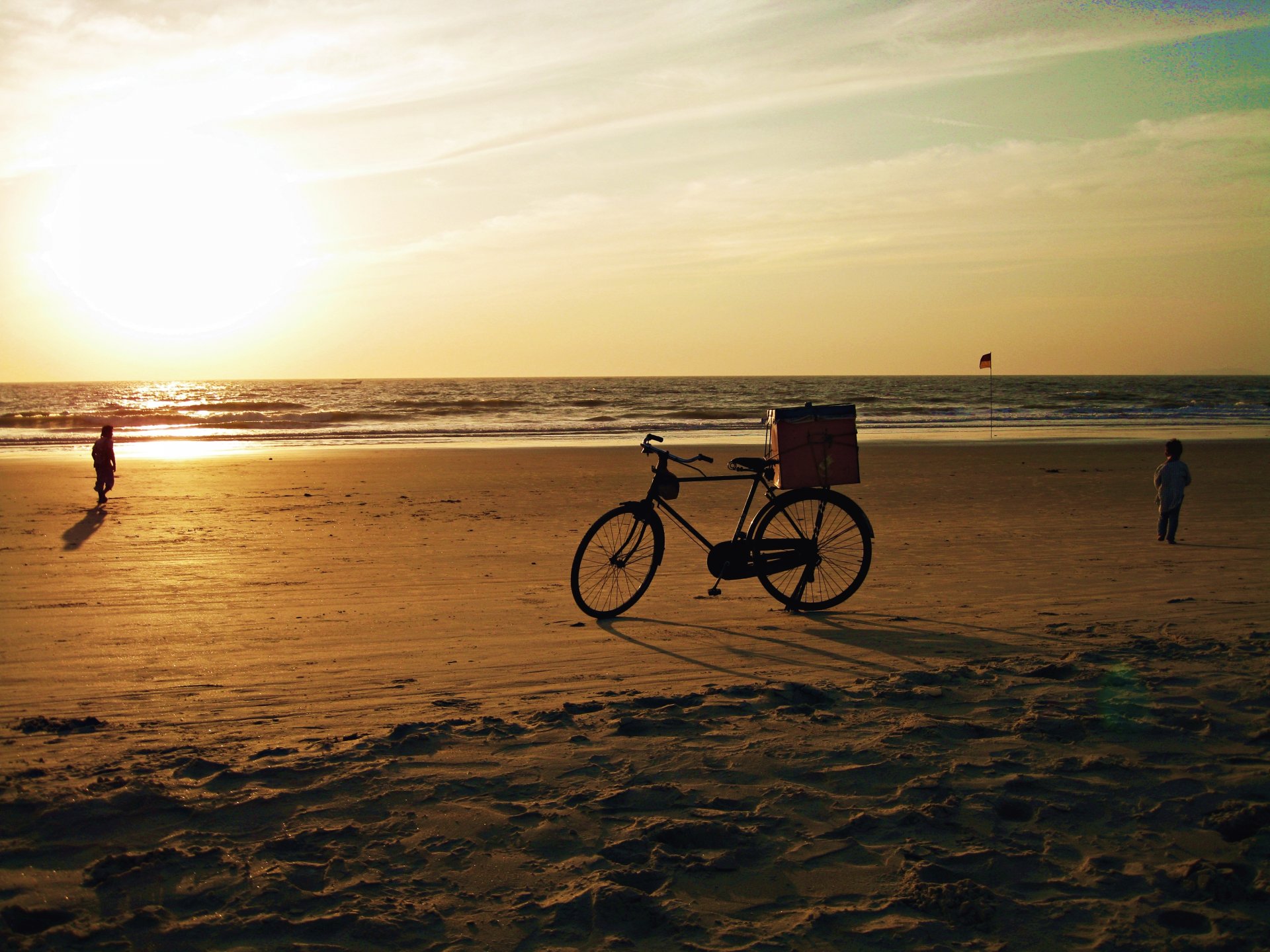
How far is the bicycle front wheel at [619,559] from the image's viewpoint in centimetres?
659

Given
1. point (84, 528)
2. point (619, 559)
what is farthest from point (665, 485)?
point (84, 528)

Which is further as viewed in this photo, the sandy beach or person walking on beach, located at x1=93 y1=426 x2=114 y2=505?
person walking on beach, located at x1=93 y1=426 x2=114 y2=505

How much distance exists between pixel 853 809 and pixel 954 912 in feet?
2.05

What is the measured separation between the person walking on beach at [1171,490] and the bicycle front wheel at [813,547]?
4272 millimetres

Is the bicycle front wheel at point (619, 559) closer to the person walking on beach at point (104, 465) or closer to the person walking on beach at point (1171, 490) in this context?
the person walking on beach at point (1171, 490)

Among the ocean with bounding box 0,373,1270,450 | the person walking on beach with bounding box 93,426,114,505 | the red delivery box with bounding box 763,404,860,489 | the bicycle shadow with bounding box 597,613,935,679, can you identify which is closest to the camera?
the bicycle shadow with bounding box 597,613,935,679

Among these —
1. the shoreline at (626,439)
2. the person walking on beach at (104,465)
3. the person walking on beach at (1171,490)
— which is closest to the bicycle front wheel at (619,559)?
the person walking on beach at (1171,490)

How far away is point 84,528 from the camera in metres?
11.1

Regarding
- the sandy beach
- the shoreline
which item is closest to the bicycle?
the sandy beach

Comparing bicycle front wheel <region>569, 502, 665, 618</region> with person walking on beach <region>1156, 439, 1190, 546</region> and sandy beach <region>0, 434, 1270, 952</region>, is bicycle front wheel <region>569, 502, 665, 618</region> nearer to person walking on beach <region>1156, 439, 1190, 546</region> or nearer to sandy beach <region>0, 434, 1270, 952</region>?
sandy beach <region>0, 434, 1270, 952</region>

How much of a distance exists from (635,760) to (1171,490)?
779 centimetres

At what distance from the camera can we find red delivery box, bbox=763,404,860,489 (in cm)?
654

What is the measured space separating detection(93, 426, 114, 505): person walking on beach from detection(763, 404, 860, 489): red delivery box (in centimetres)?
1089

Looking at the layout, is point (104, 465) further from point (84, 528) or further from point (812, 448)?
point (812, 448)
